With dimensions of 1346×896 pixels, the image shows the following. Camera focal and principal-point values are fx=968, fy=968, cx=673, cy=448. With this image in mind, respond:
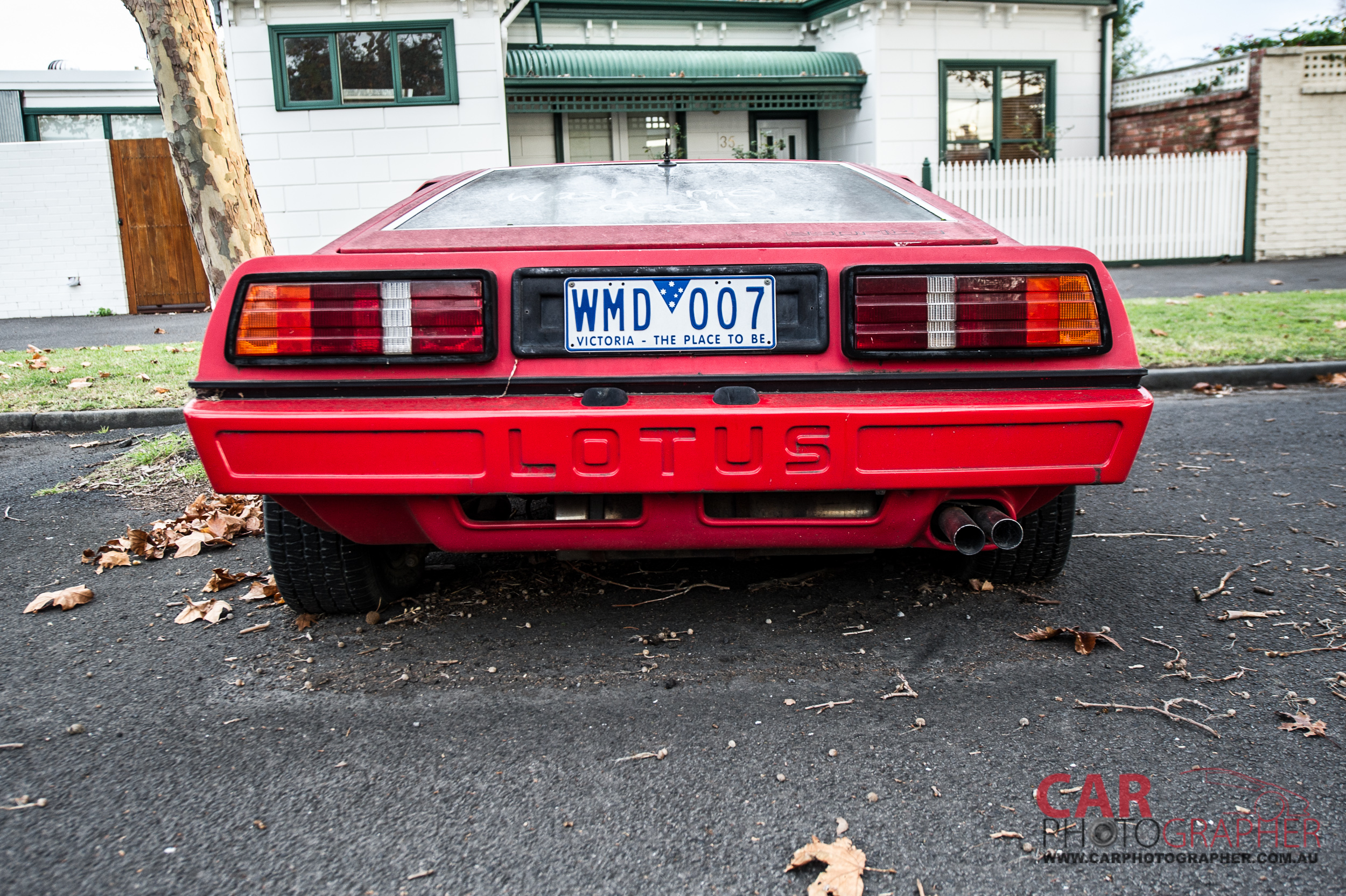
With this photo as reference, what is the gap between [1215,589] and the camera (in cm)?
279

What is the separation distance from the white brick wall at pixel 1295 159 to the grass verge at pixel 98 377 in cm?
1471

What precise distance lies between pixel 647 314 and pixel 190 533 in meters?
2.33

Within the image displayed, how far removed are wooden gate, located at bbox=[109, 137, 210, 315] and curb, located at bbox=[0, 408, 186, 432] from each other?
762 cm

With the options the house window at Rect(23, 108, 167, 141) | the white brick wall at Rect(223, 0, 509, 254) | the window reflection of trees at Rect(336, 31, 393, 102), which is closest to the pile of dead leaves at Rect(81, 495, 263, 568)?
the white brick wall at Rect(223, 0, 509, 254)

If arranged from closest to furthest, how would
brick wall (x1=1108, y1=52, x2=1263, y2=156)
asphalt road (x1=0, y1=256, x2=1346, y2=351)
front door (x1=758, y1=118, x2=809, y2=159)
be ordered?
asphalt road (x1=0, y1=256, x2=1346, y2=351), brick wall (x1=1108, y1=52, x2=1263, y2=156), front door (x1=758, y1=118, x2=809, y2=159)

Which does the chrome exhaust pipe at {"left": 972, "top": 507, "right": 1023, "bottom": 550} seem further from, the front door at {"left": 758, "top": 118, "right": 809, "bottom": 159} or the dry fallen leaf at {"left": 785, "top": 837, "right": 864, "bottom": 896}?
the front door at {"left": 758, "top": 118, "right": 809, "bottom": 159}

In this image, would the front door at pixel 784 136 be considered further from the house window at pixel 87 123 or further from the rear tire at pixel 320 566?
the rear tire at pixel 320 566

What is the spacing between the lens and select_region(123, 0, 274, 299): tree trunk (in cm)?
421

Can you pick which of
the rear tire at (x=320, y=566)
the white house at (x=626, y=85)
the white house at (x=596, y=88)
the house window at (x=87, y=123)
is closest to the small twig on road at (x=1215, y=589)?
the rear tire at (x=320, y=566)

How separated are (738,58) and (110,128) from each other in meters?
10.8

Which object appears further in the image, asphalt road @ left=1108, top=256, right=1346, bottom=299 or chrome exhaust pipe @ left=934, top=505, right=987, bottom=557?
asphalt road @ left=1108, top=256, right=1346, bottom=299

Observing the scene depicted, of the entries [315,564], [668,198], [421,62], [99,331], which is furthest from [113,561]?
[421,62]

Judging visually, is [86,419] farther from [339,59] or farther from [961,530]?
[339,59]

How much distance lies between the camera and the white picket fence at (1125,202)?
13906 millimetres
